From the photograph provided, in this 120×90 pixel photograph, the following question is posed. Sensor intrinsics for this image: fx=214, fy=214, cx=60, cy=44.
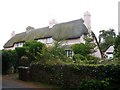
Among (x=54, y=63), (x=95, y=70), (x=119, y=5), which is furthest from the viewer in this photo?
(x=119, y=5)

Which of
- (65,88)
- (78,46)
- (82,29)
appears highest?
(82,29)

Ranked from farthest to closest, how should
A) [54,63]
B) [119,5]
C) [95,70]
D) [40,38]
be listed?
[40,38], [119,5], [54,63], [95,70]

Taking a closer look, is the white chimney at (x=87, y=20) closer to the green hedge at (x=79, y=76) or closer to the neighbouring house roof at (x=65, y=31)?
the neighbouring house roof at (x=65, y=31)

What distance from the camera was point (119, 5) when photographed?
24.2 meters

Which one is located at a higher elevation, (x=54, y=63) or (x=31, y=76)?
(x=54, y=63)

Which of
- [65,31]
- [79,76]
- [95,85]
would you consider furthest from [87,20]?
[95,85]

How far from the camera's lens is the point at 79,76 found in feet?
47.8

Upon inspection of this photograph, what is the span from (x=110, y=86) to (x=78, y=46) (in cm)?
1553

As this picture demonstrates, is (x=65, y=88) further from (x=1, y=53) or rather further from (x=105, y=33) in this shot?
(x=105, y=33)

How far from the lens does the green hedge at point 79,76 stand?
41.3 feet

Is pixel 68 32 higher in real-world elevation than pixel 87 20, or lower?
lower

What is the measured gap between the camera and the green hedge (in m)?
12.6

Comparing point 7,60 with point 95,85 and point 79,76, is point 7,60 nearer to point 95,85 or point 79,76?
point 79,76

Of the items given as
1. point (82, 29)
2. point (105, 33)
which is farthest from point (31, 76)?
point (105, 33)
